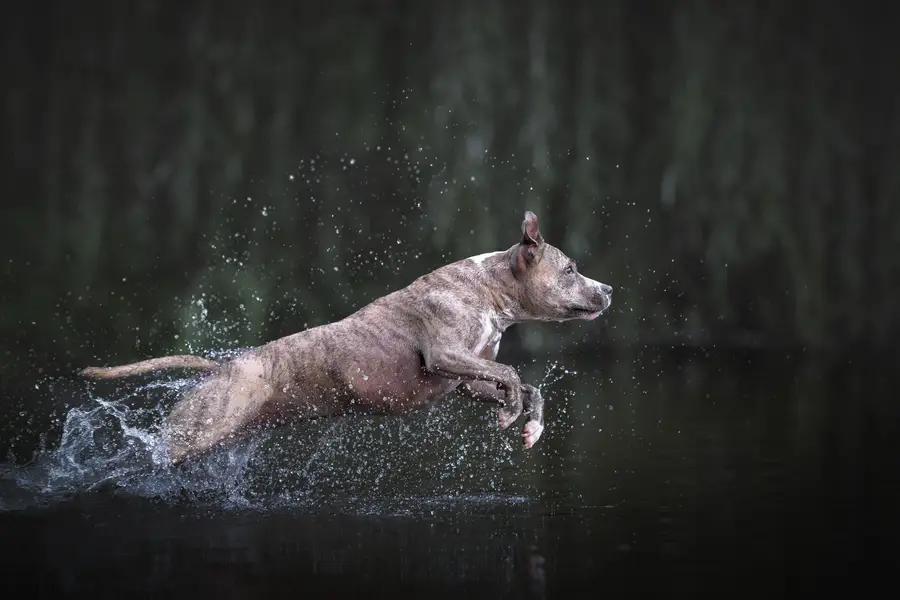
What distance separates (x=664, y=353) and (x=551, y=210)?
1.67 meters

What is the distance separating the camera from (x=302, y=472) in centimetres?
510

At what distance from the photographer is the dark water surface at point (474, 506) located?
353 centimetres

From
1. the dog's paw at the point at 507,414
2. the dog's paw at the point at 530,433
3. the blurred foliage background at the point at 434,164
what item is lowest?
the dog's paw at the point at 530,433

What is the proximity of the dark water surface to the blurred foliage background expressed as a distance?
3666 mm

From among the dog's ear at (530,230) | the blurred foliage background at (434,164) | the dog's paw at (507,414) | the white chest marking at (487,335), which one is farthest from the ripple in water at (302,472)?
the blurred foliage background at (434,164)

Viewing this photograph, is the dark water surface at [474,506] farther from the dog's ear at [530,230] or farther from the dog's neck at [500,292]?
the dog's ear at [530,230]

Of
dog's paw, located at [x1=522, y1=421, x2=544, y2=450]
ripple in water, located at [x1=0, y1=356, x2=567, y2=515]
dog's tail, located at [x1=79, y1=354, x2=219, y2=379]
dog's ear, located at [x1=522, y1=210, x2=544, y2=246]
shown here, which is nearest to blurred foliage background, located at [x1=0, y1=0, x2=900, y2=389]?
ripple in water, located at [x1=0, y1=356, x2=567, y2=515]

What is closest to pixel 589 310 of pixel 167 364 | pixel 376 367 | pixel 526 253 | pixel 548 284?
pixel 548 284

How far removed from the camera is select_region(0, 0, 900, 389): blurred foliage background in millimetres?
10305

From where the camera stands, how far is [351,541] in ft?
12.9

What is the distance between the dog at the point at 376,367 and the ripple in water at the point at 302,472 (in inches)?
7.1

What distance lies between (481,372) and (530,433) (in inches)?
11.2

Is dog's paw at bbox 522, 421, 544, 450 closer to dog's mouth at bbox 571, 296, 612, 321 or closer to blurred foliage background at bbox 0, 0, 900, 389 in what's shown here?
dog's mouth at bbox 571, 296, 612, 321

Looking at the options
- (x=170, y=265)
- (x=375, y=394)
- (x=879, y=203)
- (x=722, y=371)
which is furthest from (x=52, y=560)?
(x=879, y=203)
